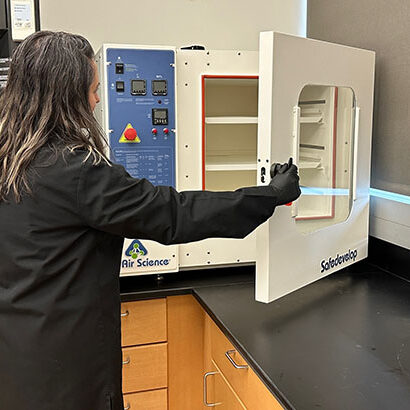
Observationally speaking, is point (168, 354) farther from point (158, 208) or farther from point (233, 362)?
point (158, 208)

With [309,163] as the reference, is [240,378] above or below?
below

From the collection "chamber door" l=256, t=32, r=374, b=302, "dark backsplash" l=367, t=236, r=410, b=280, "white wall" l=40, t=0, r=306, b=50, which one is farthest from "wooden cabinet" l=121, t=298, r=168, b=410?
"white wall" l=40, t=0, r=306, b=50

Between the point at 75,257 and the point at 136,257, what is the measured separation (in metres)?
0.73

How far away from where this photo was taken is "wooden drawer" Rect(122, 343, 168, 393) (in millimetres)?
2014

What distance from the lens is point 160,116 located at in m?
1.92

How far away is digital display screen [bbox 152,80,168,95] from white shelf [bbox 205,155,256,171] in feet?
1.14

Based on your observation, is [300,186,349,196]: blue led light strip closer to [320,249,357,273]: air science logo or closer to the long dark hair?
[320,249,357,273]: air science logo

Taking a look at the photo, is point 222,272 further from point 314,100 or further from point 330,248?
point 314,100

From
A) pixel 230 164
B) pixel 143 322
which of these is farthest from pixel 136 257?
pixel 230 164

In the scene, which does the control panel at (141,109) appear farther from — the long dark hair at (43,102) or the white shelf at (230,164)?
the long dark hair at (43,102)

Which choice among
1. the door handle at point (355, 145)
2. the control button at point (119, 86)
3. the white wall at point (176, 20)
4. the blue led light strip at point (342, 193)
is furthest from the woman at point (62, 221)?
the white wall at point (176, 20)

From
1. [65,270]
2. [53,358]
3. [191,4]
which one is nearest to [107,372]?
[53,358]

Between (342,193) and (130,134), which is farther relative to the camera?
(342,193)

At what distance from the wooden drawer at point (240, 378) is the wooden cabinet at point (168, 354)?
0.02 m
